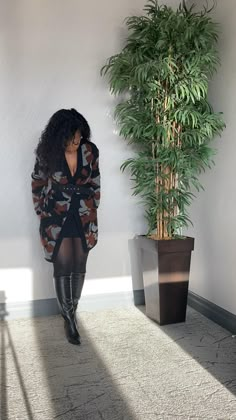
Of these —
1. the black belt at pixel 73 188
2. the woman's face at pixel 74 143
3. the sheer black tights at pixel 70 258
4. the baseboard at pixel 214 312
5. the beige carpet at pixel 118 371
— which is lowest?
the beige carpet at pixel 118 371

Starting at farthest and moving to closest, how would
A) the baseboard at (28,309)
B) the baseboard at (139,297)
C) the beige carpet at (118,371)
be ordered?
1. the baseboard at (139,297)
2. the baseboard at (28,309)
3. the beige carpet at (118,371)

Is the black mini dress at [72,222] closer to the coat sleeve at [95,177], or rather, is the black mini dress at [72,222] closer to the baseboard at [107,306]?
the coat sleeve at [95,177]

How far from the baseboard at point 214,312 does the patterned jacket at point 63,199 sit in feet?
3.46

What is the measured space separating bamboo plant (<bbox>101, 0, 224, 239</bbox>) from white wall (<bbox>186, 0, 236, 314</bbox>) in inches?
3.1

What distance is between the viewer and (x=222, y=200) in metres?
2.94

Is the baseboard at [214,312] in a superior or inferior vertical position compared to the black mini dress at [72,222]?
inferior

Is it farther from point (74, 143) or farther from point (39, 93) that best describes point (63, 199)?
point (39, 93)

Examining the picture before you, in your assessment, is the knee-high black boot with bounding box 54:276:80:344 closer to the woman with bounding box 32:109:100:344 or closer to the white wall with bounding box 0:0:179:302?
Result: the woman with bounding box 32:109:100:344

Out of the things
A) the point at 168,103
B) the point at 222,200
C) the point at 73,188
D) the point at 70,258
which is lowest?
the point at 70,258

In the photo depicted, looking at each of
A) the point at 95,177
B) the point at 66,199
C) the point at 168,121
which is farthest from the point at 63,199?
the point at 168,121

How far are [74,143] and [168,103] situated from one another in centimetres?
71

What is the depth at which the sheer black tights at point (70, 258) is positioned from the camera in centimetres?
272

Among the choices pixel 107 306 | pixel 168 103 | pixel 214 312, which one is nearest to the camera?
pixel 168 103

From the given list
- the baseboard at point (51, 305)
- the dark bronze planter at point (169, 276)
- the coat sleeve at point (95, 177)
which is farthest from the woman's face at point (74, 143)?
the baseboard at point (51, 305)
